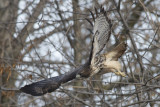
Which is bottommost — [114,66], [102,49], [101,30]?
[114,66]

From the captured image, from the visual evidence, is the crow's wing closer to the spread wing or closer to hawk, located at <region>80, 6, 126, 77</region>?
hawk, located at <region>80, 6, 126, 77</region>

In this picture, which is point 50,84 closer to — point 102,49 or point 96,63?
point 96,63

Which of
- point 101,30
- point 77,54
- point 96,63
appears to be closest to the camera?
point 101,30

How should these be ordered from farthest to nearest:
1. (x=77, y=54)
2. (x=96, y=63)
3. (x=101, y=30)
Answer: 1. (x=77, y=54)
2. (x=96, y=63)
3. (x=101, y=30)

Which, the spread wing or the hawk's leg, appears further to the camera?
→ the hawk's leg

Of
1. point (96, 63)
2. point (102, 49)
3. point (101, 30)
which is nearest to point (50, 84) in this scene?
point (96, 63)

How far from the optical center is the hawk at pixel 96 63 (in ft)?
12.1

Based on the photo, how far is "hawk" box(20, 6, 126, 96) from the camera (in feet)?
12.1

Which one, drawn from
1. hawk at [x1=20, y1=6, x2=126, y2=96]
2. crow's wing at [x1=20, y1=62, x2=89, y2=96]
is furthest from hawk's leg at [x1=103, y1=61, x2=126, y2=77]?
crow's wing at [x1=20, y1=62, x2=89, y2=96]

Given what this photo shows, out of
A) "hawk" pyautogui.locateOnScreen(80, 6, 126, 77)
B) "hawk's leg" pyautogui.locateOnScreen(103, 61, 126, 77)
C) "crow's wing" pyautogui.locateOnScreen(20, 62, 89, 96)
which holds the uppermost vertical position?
"hawk" pyautogui.locateOnScreen(80, 6, 126, 77)

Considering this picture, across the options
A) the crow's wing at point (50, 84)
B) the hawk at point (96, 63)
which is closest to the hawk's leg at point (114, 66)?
the hawk at point (96, 63)

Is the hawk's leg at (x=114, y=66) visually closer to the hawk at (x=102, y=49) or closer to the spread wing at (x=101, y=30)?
the hawk at (x=102, y=49)

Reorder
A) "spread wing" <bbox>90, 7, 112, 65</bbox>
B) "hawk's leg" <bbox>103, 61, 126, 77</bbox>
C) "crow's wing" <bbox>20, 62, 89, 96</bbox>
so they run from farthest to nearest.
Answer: "hawk's leg" <bbox>103, 61, 126, 77</bbox>
"crow's wing" <bbox>20, 62, 89, 96</bbox>
"spread wing" <bbox>90, 7, 112, 65</bbox>

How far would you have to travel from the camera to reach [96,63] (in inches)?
156
